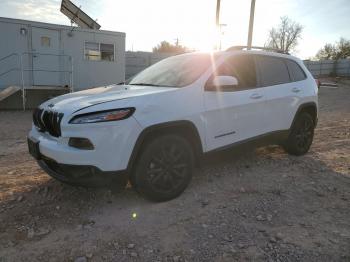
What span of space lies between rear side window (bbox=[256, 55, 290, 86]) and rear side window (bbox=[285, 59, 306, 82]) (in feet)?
0.46

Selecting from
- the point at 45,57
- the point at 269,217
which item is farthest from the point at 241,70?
the point at 45,57

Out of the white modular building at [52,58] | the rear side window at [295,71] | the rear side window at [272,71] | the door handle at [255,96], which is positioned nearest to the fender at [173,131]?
the door handle at [255,96]

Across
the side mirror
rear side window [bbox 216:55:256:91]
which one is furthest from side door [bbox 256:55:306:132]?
the side mirror

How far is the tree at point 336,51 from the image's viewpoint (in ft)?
190

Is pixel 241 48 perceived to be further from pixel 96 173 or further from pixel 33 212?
pixel 33 212

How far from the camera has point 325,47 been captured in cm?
6425

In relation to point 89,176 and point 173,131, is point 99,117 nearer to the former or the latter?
point 89,176

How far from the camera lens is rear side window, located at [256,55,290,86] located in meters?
4.98

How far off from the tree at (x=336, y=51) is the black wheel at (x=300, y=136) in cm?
5761

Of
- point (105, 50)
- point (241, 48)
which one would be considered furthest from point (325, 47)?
point (241, 48)

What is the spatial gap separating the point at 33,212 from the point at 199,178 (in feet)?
7.04

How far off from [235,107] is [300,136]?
78.0 inches

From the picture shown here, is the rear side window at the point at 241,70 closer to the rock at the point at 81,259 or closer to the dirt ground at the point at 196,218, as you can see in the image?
the dirt ground at the point at 196,218

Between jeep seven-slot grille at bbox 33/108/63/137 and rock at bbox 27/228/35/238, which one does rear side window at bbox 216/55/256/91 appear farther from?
rock at bbox 27/228/35/238
